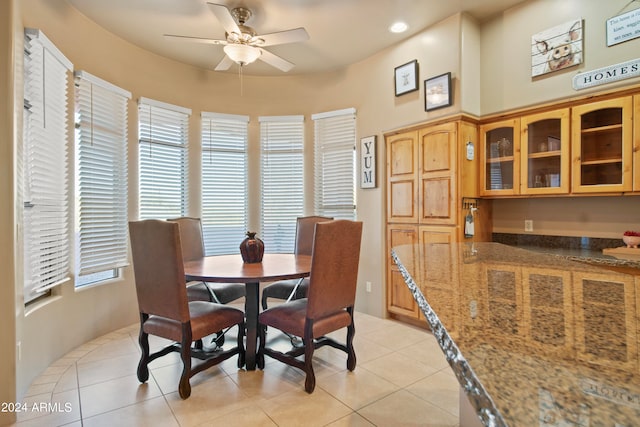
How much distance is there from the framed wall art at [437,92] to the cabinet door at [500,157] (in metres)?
0.48

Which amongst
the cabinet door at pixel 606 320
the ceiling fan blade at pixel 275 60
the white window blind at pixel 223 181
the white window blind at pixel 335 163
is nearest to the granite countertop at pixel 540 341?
the cabinet door at pixel 606 320

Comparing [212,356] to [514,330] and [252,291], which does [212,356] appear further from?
[514,330]

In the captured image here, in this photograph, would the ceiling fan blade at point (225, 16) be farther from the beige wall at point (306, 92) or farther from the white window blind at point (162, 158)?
Answer: the white window blind at point (162, 158)

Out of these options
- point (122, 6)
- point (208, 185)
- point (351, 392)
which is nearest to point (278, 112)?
point (208, 185)

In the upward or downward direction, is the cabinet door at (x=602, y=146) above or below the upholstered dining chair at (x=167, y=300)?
above

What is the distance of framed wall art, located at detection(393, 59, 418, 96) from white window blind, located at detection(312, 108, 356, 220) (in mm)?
687

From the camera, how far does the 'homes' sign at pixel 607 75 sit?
2537 mm

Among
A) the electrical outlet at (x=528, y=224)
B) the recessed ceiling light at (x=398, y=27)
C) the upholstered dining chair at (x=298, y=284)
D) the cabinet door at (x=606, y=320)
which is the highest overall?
the recessed ceiling light at (x=398, y=27)

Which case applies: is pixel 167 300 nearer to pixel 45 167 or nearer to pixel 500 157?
pixel 45 167

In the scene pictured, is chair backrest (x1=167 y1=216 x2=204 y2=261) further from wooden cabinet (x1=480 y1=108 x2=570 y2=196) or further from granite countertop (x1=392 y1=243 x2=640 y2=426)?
wooden cabinet (x1=480 y1=108 x2=570 y2=196)

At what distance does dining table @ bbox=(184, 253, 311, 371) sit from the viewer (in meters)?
2.38

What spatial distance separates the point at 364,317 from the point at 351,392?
5.68 feet

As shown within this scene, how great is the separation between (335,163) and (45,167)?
299 cm

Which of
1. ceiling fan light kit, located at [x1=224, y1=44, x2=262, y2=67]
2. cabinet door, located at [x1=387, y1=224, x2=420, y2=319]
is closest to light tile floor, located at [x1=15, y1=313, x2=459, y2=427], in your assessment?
cabinet door, located at [x1=387, y1=224, x2=420, y2=319]
